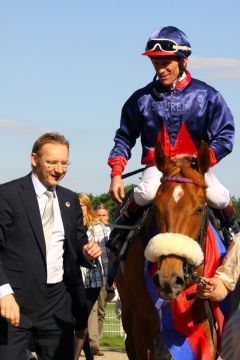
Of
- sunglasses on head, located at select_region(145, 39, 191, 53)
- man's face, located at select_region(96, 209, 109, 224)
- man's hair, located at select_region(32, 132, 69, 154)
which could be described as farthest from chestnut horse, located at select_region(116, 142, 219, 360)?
man's face, located at select_region(96, 209, 109, 224)

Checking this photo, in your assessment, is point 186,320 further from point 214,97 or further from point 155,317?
point 214,97

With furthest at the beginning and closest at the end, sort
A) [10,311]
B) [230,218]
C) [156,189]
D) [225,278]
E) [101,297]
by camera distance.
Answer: [101,297]
[230,218]
[156,189]
[225,278]
[10,311]

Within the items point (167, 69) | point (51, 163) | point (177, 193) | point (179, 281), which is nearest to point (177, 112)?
point (167, 69)

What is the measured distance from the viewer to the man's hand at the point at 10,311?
440 cm

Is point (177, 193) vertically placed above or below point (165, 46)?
below

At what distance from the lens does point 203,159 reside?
17.5ft

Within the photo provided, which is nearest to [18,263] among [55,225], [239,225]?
[55,225]

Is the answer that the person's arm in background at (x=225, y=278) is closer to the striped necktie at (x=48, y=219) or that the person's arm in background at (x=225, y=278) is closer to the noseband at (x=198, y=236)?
Result: the noseband at (x=198, y=236)

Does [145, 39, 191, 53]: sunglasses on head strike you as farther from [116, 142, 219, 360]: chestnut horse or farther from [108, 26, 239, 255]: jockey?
[116, 142, 219, 360]: chestnut horse

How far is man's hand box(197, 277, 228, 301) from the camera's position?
5121mm

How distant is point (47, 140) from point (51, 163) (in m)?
0.19

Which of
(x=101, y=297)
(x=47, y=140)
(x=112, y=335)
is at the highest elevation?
(x=47, y=140)

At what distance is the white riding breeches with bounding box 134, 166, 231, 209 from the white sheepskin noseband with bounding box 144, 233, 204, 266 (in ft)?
2.90

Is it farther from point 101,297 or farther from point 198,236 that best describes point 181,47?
point 101,297
